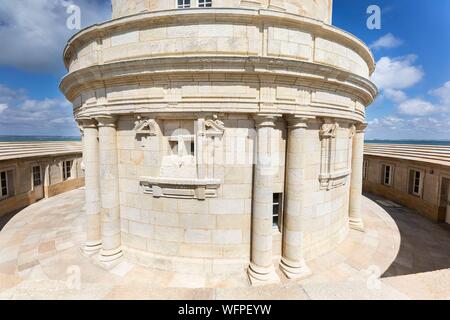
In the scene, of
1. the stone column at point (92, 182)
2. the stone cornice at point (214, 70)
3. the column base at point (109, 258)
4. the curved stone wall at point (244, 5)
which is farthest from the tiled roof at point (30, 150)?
the curved stone wall at point (244, 5)

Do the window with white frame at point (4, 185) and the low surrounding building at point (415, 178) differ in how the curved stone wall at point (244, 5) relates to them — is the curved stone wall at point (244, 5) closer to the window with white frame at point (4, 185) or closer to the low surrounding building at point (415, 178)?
the low surrounding building at point (415, 178)

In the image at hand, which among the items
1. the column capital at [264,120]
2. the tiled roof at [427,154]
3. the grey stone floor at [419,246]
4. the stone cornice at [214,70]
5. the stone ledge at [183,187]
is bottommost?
the grey stone floor at [419,246]

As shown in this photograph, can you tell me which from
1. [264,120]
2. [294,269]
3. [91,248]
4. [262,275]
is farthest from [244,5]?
[91,248]

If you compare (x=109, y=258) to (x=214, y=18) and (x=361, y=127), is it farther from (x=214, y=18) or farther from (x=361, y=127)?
(x=361, y=127)

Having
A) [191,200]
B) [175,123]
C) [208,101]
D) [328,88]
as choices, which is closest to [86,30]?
[175,123]

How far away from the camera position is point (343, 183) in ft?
37.7

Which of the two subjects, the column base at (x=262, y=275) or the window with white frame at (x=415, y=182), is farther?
the window with white frame at (x=415, y=182)

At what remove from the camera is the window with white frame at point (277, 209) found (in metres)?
9.45

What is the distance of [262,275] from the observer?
840 cm

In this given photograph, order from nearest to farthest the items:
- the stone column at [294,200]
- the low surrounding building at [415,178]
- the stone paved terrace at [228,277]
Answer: the stone paved terrace at [228,277] < the stone column at [294,200] < the low surrounding building at [415,178]

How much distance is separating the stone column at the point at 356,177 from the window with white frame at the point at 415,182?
29.3 feet

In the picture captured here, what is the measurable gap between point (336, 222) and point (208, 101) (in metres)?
9.27
